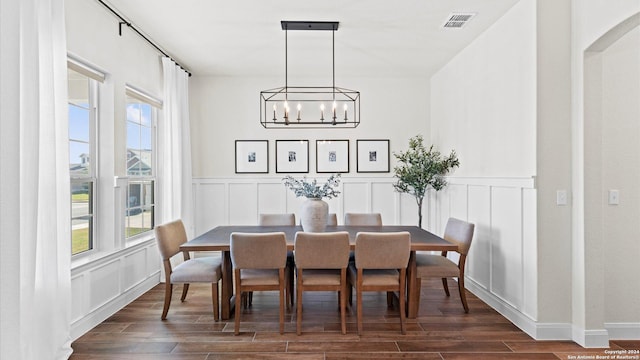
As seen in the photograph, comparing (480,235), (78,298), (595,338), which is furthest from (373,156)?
(78,298)

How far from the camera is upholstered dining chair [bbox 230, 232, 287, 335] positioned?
119 inches

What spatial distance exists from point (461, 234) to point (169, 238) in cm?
283

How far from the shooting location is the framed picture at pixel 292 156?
5688 millimetres

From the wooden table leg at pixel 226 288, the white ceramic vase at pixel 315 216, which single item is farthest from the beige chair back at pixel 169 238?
the white ceramic vase at pixel 315 216

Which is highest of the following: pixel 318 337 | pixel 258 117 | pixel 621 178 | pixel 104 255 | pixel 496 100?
pixel 258 117

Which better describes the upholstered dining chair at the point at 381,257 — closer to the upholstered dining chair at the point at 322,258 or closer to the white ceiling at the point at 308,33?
the upholstered dining chair at the point at 322,258

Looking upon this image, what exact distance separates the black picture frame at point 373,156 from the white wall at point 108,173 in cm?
314

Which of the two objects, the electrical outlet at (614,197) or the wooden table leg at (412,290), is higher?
the electrical outlet at (614,197)

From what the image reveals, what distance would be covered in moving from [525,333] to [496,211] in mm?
1121

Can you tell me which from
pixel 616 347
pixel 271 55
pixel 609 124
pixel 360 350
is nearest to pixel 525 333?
pixel 616 347

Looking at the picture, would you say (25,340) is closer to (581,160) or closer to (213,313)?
(213,313)

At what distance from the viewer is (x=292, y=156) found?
5.70 m

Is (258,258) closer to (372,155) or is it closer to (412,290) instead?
(412,290)

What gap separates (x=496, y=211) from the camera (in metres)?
3.63
